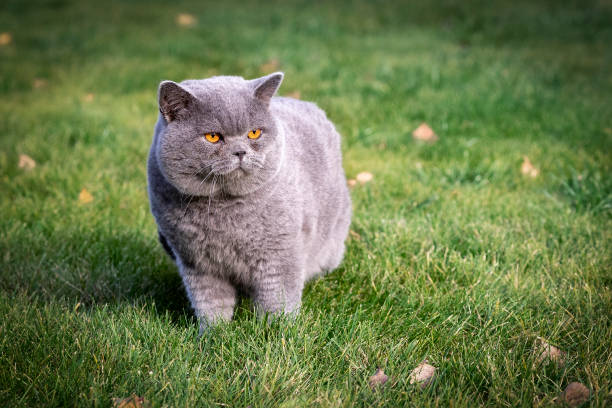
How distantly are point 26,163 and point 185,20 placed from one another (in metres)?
4.10

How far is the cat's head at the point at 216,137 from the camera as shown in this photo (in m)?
2.01

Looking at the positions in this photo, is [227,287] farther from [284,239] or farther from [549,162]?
[549,162]

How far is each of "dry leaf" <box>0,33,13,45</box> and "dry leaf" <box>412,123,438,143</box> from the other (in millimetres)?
5229

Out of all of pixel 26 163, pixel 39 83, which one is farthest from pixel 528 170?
pixel 39 83

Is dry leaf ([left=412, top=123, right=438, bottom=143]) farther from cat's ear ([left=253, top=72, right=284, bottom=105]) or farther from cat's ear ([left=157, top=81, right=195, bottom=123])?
cat's ear ([left=157, top=81, right=195, bottom=123])

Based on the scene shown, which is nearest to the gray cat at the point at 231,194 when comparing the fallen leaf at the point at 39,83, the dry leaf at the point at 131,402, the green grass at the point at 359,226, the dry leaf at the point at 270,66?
the green grass at the point at 359,226

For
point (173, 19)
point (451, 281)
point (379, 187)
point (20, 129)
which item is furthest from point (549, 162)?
point (173, 19)

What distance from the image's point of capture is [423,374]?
6.34 feet

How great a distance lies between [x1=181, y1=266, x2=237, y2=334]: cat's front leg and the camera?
2314 mm

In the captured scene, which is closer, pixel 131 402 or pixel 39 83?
pixel 131 402

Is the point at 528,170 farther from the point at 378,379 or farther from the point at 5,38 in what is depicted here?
the point at 5,38

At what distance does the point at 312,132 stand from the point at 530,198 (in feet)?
5.14

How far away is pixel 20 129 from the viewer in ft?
14.3

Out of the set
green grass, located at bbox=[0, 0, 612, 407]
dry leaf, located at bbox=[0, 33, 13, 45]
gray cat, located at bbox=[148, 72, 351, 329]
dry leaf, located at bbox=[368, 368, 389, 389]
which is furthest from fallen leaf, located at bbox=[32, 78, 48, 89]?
dry leaf, located at bbox=[368, 368, 389, 389]
